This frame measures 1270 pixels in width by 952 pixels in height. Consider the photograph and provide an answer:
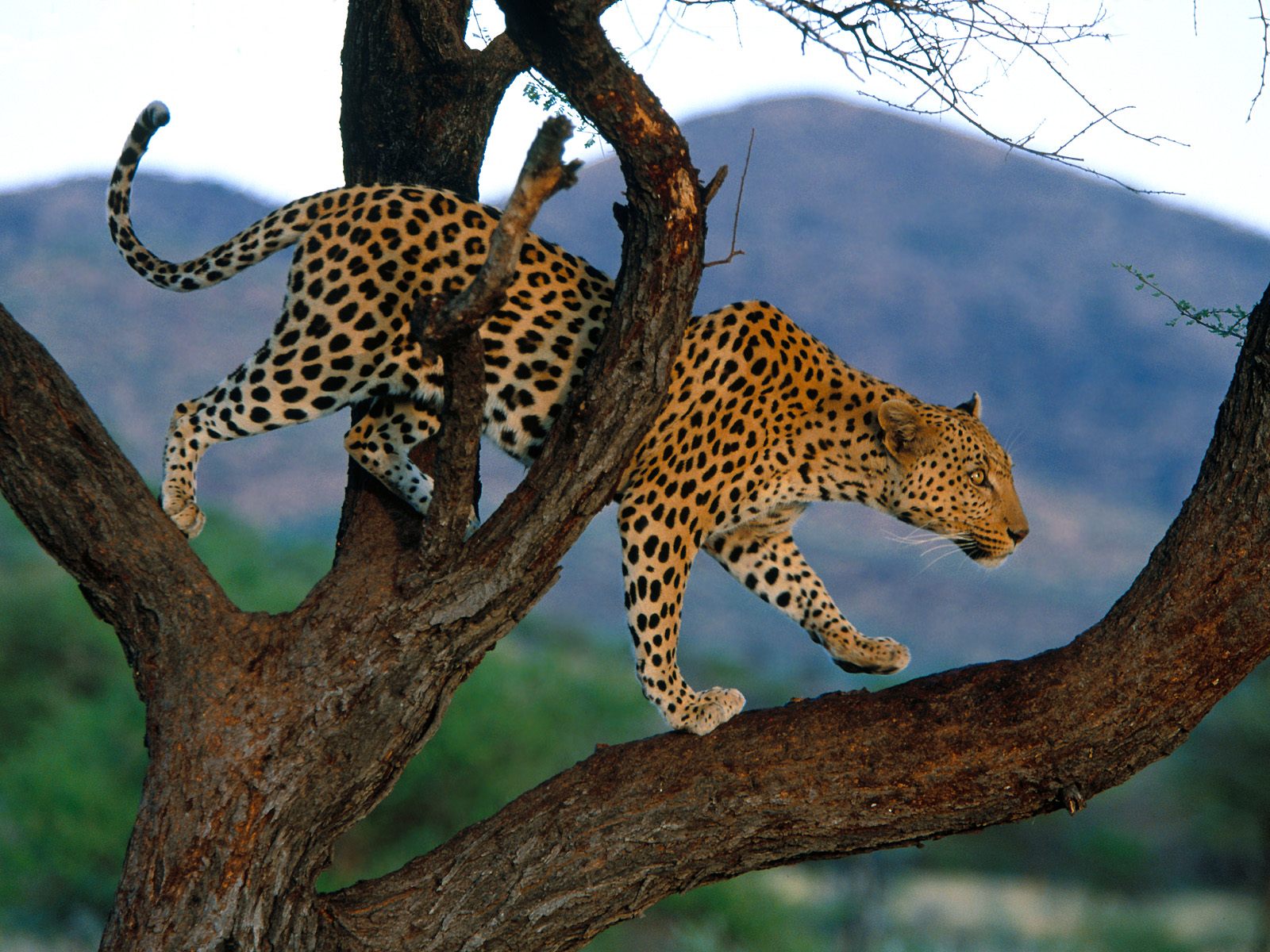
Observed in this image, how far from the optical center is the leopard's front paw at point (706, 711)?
4512 mm

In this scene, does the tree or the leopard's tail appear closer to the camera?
the tree

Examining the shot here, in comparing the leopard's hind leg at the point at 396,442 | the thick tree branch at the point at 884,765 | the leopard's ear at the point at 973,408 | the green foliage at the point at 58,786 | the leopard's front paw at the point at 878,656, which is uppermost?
the green foliage at the point at 58,786

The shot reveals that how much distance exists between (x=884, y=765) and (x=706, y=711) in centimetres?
72

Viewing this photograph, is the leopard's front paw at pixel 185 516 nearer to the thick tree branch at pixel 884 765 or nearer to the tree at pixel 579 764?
the tree at pixel 579 764

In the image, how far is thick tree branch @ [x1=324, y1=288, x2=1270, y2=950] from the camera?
3846mm

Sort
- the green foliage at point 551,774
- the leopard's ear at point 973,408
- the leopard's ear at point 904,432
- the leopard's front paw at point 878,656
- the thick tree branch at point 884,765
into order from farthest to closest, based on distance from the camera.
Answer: the green foliage at point 551,774 < the leopard's ear at point 973,408 < the leopard's front paw at point 878,656 < the leopard's ear at point 904,432 < the thick tree branch at point 884,765

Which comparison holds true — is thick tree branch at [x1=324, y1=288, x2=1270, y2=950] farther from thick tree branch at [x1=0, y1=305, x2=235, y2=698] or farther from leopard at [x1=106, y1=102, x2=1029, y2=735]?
thick tree branch at [x1=0, y1=305, x2=235, y2=698]

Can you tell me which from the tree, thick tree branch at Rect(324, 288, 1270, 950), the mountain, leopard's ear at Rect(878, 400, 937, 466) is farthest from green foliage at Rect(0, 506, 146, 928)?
leopard's ear at Rect(878, 400, 937, 466)

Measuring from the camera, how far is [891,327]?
6244 cm

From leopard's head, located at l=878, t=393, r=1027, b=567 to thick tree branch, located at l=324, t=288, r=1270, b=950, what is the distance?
135 centimetres

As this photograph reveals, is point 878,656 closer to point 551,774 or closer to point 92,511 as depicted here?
point 92,511

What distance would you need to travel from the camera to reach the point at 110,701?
24.5 metres

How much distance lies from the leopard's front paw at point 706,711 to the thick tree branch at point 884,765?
113 millimetres

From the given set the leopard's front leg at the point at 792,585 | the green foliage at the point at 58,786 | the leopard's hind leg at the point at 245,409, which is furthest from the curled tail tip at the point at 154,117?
the green foliage at the point at 58,786
